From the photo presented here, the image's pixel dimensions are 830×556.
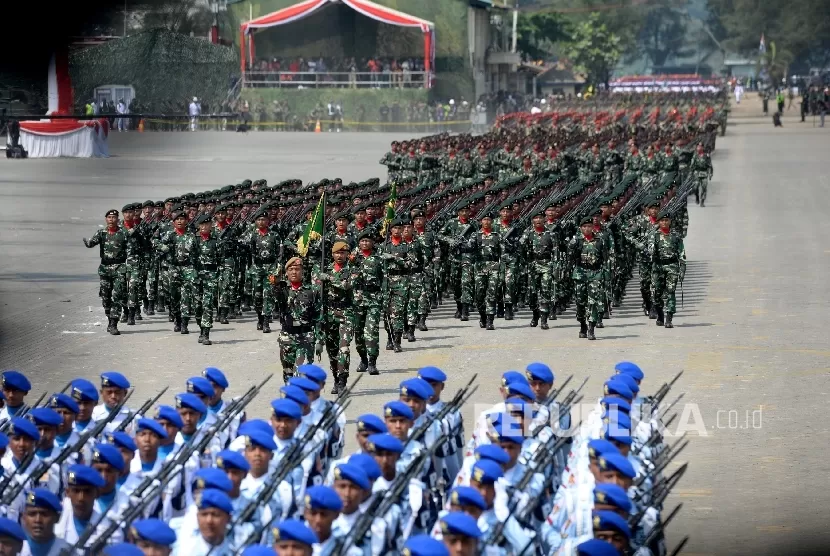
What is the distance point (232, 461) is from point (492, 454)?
1.21 m

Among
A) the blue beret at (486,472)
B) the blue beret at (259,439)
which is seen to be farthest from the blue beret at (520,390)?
the blue beret at (486,472)

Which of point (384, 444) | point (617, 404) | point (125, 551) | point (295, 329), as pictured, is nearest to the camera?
point (125, 551)

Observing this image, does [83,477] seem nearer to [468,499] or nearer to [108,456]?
[108,456]

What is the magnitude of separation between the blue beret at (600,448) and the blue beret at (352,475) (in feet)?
3.83

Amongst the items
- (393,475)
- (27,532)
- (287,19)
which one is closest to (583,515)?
(393,475)

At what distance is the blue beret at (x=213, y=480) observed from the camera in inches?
261

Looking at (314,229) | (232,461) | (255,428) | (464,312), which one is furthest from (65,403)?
(464,312)

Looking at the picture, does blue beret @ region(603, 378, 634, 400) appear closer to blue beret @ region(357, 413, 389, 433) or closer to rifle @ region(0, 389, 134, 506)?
blue beret @ region(357, 413, 389, 433)

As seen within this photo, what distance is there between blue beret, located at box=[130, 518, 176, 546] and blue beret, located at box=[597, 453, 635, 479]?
6.90ft

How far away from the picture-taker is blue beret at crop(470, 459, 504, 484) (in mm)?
6801

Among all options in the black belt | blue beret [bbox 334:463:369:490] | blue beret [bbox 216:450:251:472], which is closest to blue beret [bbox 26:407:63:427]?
blue beret [bbox 216:450:251:472]

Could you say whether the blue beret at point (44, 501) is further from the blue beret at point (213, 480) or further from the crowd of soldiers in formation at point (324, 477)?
the blue beret at point (213, 480)

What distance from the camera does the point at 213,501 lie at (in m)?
6.22

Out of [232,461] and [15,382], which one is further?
[15,382]
